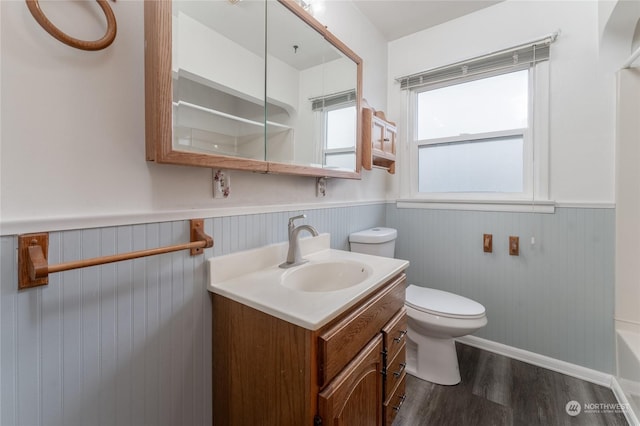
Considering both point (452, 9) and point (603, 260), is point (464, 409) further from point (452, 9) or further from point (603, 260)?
point (452, 9)

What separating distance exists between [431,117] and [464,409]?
2.00m

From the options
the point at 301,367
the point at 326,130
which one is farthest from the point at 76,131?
the point at 326,130

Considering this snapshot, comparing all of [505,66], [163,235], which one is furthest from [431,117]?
[163,235]

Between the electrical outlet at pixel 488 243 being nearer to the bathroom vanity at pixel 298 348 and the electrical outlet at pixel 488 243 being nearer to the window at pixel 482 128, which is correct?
the window at pixel 482 128

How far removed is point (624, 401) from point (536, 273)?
0.72 metres

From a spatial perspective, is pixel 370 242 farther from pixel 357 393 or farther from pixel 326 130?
pixel 357 393

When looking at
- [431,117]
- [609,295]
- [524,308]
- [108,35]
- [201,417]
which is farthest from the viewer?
[431,117]

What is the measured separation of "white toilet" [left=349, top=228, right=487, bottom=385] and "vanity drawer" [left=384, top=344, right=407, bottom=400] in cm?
33

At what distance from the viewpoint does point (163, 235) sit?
89cm

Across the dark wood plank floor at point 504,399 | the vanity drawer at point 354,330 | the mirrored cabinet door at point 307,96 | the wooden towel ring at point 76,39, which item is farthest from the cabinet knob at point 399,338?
the wooden towel ring at point 76,39

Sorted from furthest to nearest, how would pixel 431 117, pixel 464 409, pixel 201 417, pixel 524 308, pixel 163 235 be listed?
pixel 431 117 < pixel 524 308 < pixel 464 409 < pixel 201 417 < pixel 163 235

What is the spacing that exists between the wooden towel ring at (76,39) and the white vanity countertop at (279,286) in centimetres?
71

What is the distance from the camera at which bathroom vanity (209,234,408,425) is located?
784mm

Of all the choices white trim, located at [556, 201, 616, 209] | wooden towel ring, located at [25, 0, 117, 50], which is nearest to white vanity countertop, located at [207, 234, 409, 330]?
wooden towel ring, located at [25, 0, 117, 50]
